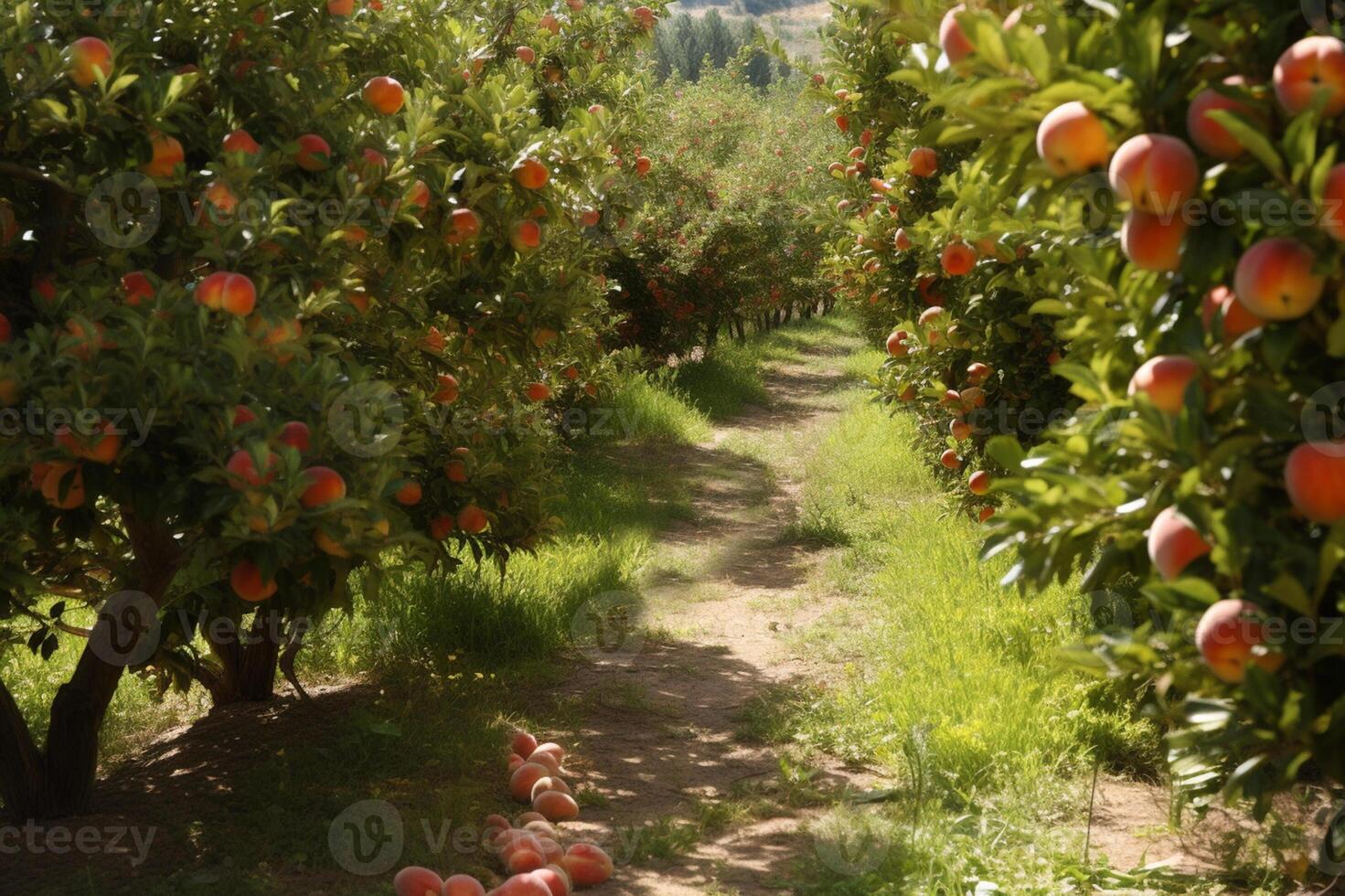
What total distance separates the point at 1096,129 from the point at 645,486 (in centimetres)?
753

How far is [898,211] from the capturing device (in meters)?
5.89

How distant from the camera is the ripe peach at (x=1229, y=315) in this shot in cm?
157

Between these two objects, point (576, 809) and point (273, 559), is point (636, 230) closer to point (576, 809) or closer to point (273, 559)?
point (576, 809)

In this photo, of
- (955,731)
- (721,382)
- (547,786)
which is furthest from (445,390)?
(721,382)

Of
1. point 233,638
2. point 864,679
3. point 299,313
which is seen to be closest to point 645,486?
point 864,679

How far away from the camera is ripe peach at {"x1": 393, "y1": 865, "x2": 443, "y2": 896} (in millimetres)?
3070

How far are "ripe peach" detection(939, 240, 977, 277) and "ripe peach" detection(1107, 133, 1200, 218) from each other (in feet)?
8.60

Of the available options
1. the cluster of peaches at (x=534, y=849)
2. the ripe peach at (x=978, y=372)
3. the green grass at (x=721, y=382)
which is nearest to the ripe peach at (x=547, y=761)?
the cluster of peaches at (x=534, y=849)

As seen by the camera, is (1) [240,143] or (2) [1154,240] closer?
(2) [1154,240]

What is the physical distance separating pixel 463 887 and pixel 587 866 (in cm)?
41

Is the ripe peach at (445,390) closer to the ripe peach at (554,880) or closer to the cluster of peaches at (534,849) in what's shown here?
the cluster of peaches at (534,849)

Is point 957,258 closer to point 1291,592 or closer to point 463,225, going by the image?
point 463,225

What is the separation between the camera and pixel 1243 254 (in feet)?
5.11

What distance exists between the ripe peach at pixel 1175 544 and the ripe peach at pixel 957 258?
2695 millimetres
